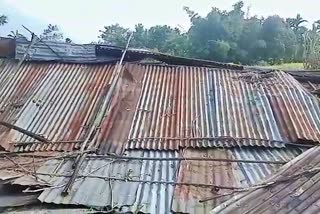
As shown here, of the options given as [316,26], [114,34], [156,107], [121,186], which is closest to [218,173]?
[121,186]

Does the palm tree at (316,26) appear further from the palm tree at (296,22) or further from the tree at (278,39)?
the tree at (278,39)

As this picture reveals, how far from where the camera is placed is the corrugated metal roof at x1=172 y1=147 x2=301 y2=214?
453 centimetres

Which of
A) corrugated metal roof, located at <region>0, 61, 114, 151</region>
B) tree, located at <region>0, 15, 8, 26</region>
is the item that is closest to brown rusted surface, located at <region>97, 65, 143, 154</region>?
corrugated metal roof, located at <region>0, 61, 114, 151</region>

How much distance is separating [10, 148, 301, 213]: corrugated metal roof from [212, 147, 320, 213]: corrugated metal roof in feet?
3.29

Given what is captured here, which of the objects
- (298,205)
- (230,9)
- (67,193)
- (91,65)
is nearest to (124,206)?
(67,193)

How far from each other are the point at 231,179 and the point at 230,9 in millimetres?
14555

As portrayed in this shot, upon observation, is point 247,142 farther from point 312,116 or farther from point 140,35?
point 140,35

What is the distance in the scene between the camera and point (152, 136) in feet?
20.5

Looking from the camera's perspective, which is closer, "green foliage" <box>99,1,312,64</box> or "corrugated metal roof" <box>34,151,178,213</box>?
"corrugated metal roof" <box>34,151,178,213</box>

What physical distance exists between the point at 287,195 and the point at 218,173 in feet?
6.15

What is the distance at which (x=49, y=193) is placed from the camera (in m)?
4.65

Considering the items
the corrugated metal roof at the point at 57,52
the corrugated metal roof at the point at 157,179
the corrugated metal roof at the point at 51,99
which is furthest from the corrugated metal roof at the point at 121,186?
the corrugated metal roof at the point at 57,52

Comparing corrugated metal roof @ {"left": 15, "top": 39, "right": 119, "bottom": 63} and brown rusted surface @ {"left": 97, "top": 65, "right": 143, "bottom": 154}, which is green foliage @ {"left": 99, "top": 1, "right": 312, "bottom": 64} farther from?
brown rusted surface @ {"left": 97, "top": 65, "right": 143, "bottom": 154}

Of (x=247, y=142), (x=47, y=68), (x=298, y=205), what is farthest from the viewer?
(x=47, y=68)
